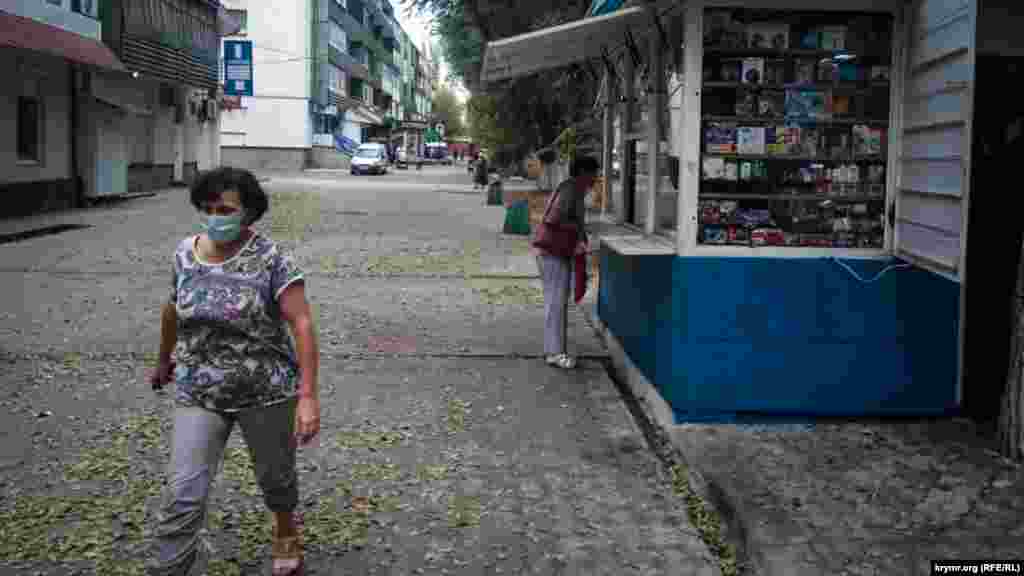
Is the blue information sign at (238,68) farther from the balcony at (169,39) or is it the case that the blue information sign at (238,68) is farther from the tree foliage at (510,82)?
the tree foliage at (510,82)

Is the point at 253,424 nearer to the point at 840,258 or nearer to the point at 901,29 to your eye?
the point at 840,258

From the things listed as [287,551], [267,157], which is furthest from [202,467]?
[267,157]

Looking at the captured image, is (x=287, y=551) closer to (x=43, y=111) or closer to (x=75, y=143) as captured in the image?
(x=43, y=111)

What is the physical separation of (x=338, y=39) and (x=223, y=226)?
6873 cm

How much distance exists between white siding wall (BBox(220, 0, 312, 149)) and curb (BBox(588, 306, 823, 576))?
185 ft

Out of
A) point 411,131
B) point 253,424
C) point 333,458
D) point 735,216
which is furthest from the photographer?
point 411,131

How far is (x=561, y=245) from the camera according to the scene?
8555mm

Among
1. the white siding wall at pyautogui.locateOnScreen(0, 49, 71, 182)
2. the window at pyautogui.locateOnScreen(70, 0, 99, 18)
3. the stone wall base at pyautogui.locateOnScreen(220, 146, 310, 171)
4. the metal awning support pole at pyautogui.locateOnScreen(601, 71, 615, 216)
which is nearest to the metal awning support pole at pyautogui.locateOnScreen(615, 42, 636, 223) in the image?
the metal awning support pole at pyautogui.locateOnScreen(601, 71, 615, 216)

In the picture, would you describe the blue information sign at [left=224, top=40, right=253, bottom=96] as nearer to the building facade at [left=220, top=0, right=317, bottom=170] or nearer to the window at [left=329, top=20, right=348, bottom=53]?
the building facade at [left=220, top=0, right=317, bottom=170]

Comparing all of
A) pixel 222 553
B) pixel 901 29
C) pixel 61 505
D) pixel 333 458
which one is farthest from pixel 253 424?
pixel 901 29

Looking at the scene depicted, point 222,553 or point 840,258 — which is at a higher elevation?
point 840,258

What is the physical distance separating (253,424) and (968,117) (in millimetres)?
3724

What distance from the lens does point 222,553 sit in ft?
15.4

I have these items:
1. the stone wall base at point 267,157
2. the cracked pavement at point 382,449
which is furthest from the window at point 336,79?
the cracked pavement at point 382,449
